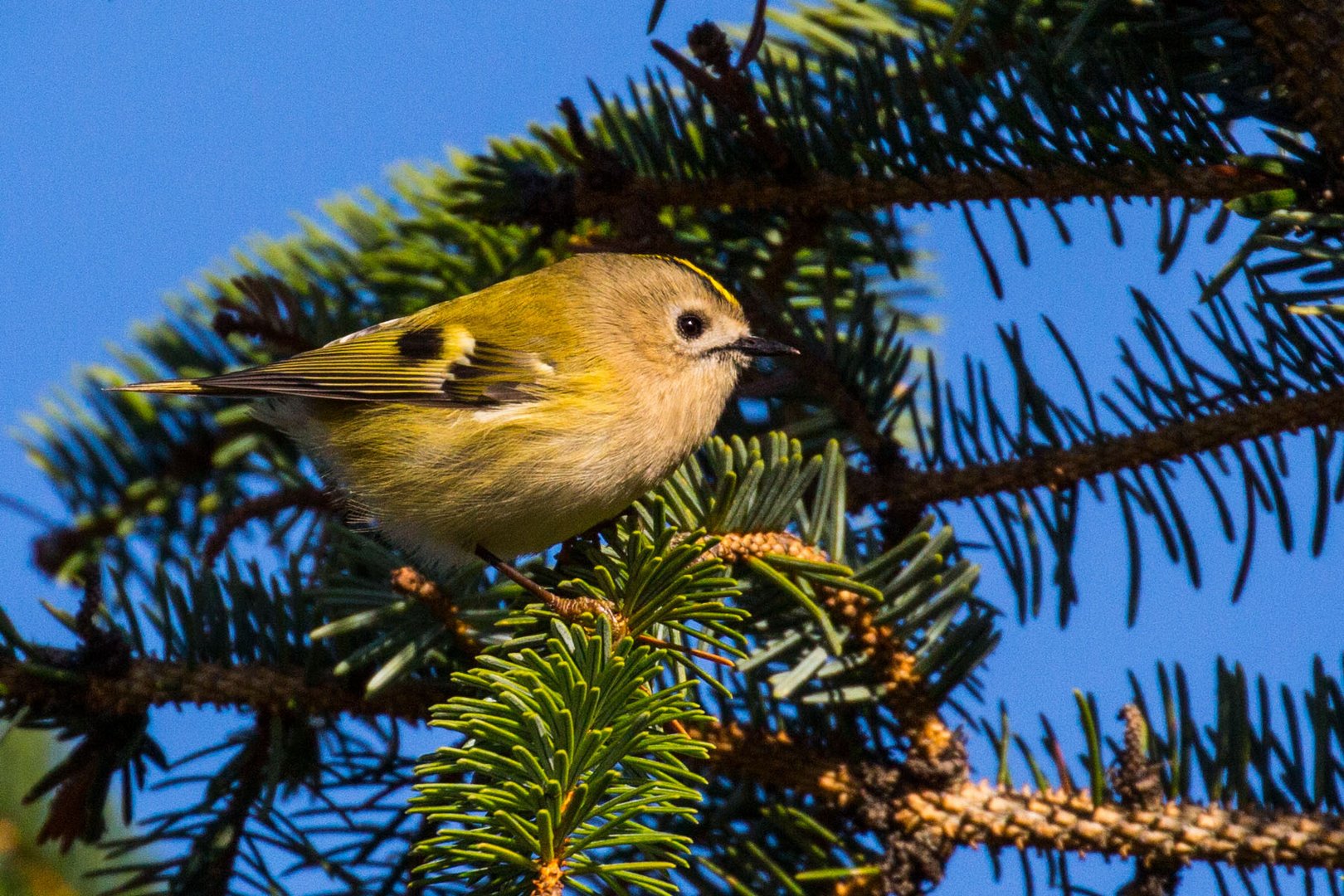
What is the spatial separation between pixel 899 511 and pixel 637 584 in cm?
46

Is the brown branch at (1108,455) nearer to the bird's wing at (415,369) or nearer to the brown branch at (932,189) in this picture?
the brown branch at (932,189)

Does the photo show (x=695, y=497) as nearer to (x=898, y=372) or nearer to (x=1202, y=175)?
(x=898, y=372)

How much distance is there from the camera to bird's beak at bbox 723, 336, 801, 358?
1634mm

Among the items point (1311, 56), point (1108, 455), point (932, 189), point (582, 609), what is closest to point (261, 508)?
A: point (582, 609)

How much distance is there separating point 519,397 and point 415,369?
184 mm

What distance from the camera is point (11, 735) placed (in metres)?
1.50

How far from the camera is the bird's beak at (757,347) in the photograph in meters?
1.63

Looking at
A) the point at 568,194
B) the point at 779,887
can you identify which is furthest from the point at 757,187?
the point at 779,887

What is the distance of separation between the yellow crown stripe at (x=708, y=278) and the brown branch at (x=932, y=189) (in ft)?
0.25

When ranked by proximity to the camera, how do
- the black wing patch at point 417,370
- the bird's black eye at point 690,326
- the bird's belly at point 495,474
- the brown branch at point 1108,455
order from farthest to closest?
the bird's black eye at point 690,326 < the black wing patch at point 417,370 < the bird's belly at point 495,474 < the brown branch at point 1108,455

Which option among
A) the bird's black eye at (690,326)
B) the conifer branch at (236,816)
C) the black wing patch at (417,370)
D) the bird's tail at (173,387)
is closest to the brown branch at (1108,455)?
the bird's black eye at (690,326)

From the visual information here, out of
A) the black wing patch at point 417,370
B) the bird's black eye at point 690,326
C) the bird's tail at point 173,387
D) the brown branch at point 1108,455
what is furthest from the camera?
the bird's black eye at point 690,326

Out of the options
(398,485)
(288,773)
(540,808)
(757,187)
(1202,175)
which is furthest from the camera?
(398,485)

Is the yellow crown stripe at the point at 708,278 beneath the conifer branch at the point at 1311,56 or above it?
above
